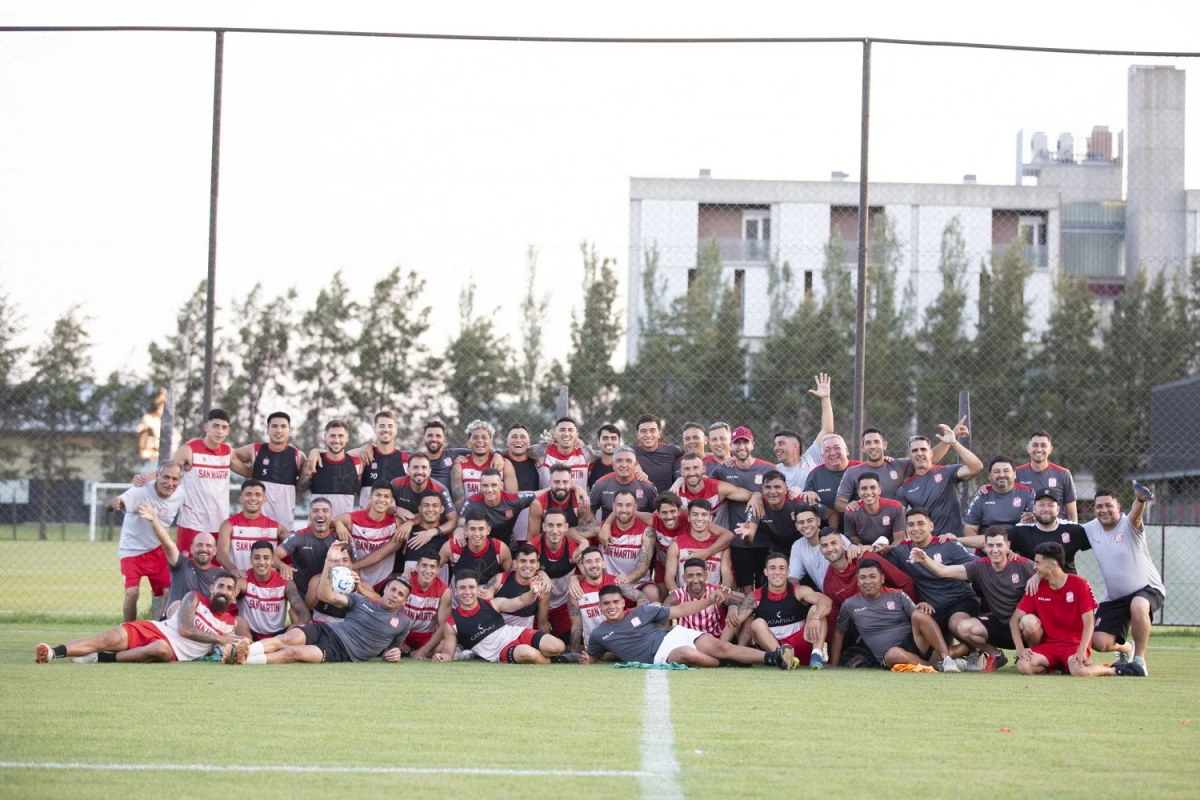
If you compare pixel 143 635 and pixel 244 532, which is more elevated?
pixel 244 532

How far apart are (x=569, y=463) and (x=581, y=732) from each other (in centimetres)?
554

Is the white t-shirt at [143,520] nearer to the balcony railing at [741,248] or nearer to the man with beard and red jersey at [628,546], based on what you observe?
the man with beard and red jersey at [628,546]

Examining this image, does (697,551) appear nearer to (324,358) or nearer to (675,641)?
(675,641)

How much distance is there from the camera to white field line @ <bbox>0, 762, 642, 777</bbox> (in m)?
4.76

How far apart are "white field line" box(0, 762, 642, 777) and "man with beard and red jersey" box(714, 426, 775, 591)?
5905 mm

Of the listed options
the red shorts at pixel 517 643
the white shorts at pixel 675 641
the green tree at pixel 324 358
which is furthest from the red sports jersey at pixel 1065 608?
the green tree at pixel 324 358

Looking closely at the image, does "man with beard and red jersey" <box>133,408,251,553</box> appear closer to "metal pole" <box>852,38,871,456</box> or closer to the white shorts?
the white shorts

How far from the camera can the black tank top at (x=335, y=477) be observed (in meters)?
11.2

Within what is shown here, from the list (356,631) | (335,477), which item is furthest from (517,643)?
(335,477)

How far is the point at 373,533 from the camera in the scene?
35.5ft

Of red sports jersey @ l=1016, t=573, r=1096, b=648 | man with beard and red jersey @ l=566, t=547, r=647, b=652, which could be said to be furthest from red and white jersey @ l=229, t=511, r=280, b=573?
red sports jersey @ l=1016, t=573, r=1096, b=648

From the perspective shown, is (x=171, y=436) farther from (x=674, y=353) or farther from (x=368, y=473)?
(x=674, y=353)

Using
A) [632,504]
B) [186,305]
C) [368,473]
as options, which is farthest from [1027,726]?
[186,305]

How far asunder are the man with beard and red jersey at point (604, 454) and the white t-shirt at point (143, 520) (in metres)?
3.66
